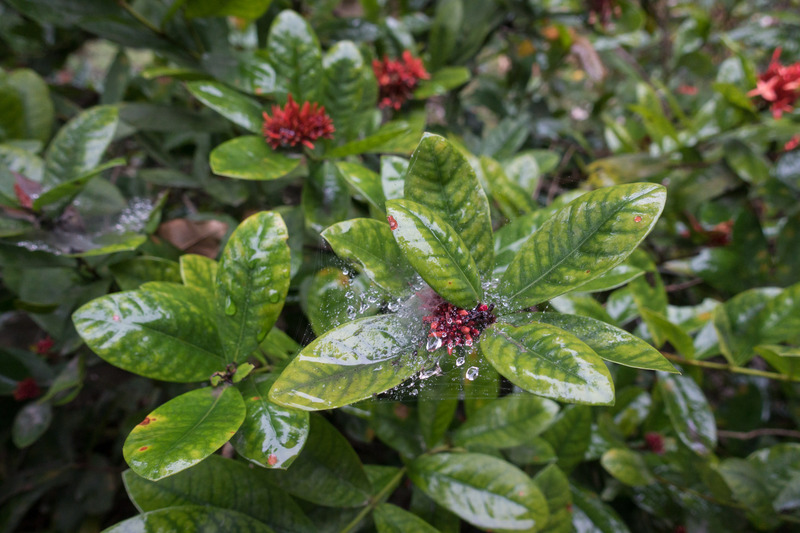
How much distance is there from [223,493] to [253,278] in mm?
350

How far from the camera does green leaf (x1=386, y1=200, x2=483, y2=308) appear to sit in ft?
1.68

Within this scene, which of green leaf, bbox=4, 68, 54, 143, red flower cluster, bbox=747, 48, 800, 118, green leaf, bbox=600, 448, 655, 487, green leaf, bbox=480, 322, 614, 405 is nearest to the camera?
green leaf, bbox=480, 322, 614, 405

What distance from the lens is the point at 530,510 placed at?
2.45 feet

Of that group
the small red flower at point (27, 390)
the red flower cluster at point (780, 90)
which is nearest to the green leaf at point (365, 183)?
the small red flower at point (27, 390)

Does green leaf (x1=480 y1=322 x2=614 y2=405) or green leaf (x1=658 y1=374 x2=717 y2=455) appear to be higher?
green leaf (x1=480 y1=322 x2=614 y2=405)

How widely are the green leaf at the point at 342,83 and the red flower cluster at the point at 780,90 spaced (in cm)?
116

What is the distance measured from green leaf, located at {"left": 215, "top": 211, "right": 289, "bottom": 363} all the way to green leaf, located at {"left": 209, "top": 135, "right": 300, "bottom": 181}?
136 mm

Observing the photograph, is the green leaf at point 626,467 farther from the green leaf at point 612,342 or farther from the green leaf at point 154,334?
the green leaf at point 154,334

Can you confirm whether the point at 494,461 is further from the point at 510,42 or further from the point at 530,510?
the point at 510,42

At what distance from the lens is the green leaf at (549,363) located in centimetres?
45

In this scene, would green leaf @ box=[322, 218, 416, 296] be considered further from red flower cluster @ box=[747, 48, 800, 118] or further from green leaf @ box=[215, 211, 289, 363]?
red flower cluster @ box=[747, 48, 800, 118]

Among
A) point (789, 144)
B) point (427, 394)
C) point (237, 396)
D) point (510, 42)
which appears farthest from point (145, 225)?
point (789, 144)

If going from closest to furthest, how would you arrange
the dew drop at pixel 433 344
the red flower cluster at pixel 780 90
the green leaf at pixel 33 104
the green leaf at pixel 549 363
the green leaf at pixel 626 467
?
the green leaf at pixel 549 363 → the dew drop at pixel 433 344 → the green leaf at pixel 626 467 → the green leaf at pixel 33 104 → the red flower cluster at pixel 780 90

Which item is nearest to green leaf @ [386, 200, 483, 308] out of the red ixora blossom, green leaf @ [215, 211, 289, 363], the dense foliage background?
the dense foliage background
